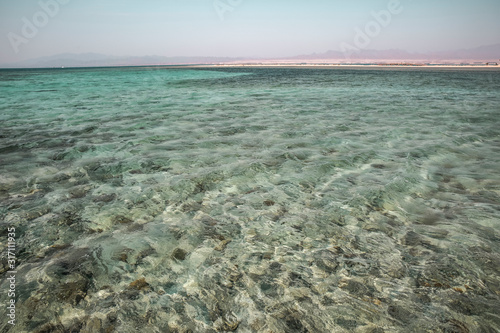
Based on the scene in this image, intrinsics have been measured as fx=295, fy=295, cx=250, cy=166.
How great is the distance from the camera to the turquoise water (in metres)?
2.40

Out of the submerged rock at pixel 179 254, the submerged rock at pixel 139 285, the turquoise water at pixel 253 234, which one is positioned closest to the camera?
the turquoise water at pixel 253 234

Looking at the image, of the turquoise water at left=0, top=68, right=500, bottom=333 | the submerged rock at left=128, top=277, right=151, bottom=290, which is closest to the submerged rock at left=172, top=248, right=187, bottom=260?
the turquoise water at left=0, top=68, right=500, bottom=333

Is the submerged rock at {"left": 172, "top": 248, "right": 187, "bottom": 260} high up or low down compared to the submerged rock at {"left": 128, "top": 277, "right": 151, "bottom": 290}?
down

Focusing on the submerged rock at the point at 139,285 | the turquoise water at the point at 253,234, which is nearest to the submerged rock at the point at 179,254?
the turquoise water at the point at 253,234

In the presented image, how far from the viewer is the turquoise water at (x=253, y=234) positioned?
2404mm

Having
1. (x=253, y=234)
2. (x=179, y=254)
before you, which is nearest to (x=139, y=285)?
(x=179, y=254)

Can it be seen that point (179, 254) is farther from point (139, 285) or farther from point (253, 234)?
point (253, 234)

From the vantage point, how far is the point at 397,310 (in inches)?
94.5

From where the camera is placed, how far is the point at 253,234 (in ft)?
11.6

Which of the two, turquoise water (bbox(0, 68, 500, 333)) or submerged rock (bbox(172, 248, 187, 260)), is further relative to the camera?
submerged rock (bbox(172, 248, 187, 260))

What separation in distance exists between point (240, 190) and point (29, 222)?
112 inches

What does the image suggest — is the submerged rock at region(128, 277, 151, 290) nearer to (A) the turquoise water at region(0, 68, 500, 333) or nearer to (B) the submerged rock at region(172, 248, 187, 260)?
(A) the turquoise water at region(0, 68, 500, 333)

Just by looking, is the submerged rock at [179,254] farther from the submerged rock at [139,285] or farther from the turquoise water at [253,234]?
the submerged rock at [139,285]

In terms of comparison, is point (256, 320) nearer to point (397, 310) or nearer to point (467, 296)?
point (397, 310)
